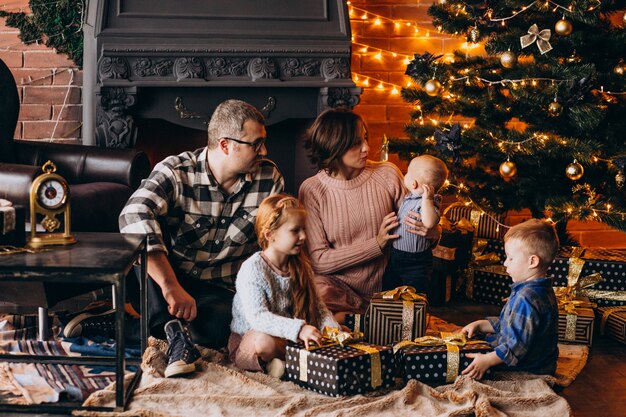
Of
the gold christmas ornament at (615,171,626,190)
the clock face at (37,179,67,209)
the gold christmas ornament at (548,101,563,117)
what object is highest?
the gold christmas ornament at (548,101,563,117)

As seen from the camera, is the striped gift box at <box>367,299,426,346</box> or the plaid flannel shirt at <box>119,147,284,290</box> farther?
the plaid flannel shirt at <box>119,147,284,290</box>

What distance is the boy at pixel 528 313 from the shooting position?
2695 mm

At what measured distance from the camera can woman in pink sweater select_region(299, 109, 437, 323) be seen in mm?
3240

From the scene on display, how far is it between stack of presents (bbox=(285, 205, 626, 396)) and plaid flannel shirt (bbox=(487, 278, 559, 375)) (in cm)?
9

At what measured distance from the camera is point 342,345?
8.61 feet

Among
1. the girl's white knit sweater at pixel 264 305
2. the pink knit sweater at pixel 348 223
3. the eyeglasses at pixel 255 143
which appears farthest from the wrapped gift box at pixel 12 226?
the pink knit sweater at pixel 348 223

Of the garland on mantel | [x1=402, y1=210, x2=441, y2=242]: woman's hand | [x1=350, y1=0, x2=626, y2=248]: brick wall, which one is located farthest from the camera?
[x1=350, y1=0, x2=626, y2=248]: brick wall

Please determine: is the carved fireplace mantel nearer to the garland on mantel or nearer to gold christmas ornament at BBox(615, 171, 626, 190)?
the garland on mantel

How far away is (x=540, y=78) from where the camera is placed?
12.2 feet

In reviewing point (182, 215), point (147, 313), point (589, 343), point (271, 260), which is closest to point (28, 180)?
point (182, 215)

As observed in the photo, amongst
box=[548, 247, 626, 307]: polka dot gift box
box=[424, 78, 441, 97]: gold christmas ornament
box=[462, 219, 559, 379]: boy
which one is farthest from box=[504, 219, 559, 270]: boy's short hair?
box=[424, 78, 441, 97]: gold christmas ornament

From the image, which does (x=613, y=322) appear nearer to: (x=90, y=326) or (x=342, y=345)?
(x=342, y=345)

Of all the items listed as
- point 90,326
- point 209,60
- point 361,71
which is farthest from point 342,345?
point 361,71

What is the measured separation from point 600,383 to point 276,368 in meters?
1.11
